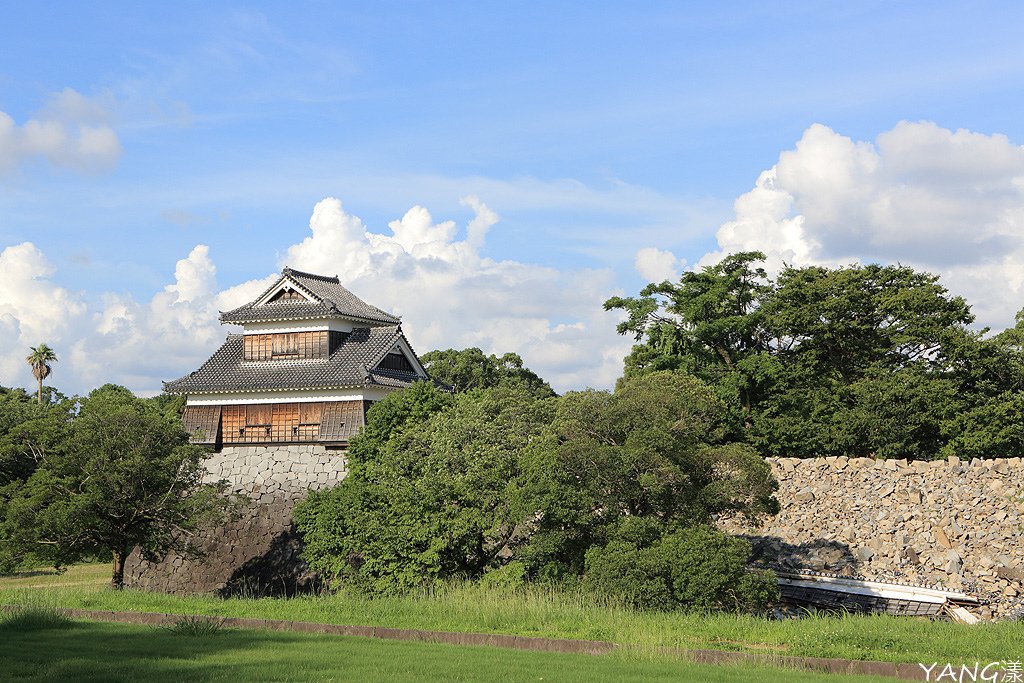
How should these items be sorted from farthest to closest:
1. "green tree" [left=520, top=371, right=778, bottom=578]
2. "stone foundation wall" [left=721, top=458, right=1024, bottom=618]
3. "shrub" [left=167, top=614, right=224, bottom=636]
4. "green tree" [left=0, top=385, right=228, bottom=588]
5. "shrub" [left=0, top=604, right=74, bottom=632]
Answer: "stone foundation wall" [left=721, top=458, right=1024, bottom=618]
"green tree" [left=0, top=385, right=228, bottom=588]
"green tree" [left=520, top=371, right=778, bottom=578]
"shrub" [left=0, top=604, right=74, bottom=632]
"shrub" [left=167, top=614, right=224, bottom=636]

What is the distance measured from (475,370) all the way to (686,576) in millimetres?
42817

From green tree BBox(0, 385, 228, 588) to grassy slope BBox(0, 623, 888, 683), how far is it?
10.5 meters

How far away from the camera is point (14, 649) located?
12.4 meters

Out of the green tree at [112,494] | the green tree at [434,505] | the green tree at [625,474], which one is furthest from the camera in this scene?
the green tree at [112,494]

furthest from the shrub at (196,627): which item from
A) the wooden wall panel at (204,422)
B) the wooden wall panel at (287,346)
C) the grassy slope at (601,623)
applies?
the wooden wall panel at (204,422)

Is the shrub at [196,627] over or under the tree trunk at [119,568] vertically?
under

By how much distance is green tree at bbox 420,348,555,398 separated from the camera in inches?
2392

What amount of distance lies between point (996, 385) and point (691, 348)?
1156cm

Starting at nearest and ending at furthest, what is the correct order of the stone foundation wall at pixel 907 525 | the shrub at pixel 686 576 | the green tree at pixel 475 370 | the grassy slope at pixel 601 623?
the grassy slope at pixel 601 623, the shrub at pixel 686 576, the stone foundation wall at pixel 907 525, the green tree at pixel 475 370

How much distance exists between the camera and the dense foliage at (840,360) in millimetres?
37125

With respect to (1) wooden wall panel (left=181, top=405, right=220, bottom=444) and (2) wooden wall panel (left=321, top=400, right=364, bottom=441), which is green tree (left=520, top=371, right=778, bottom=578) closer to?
(2) wooden wall panel (left=321, top=400, right=364, bottom=441)

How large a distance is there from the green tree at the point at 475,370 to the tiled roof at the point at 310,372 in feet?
74.0

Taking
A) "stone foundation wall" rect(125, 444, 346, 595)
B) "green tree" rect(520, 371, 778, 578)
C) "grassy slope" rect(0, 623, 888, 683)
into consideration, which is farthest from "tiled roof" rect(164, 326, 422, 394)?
"grassy slope" rect(0, 623, 888, 683)

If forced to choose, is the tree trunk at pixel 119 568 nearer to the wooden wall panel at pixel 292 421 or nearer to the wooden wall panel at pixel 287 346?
the wooden wall panel at pixel 292 421
